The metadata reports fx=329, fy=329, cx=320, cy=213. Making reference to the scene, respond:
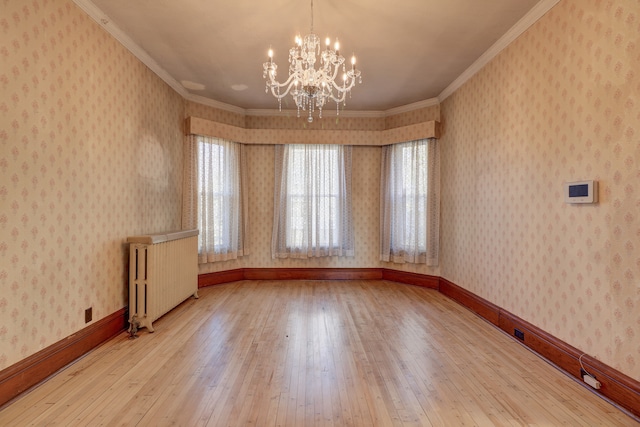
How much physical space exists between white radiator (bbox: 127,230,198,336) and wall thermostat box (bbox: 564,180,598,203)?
11.8 feet

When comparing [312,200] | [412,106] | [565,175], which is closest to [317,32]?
[565,175]

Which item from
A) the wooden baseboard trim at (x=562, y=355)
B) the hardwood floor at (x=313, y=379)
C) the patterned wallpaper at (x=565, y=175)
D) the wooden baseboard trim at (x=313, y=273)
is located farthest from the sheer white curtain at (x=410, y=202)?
the hardwood floor at (x=313, y=379)

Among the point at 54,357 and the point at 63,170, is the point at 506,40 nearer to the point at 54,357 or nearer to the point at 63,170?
the point at 63,170

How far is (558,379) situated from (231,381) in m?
2.31

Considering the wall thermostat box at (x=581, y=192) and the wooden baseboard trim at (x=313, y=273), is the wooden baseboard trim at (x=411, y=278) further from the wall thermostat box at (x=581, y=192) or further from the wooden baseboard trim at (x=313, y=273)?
the wall thermostat box at (x=581, y=192)

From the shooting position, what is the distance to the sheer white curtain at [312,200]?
558cm

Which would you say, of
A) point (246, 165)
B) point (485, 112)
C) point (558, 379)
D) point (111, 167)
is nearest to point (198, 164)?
point (246, 165)

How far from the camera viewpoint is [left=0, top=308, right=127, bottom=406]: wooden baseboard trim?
6.64 feet

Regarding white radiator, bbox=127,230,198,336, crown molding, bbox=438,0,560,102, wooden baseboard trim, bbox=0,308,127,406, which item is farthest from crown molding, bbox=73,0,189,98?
crown molding, bbox=438,0,560,102

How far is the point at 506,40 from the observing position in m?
3.20

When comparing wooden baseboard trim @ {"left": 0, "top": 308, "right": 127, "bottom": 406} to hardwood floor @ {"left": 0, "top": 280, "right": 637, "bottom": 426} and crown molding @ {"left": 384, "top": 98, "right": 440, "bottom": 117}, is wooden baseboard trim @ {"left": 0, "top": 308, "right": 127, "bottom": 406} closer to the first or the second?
hardwood floor @ {"left": 0, "top": 280, "right": 637, "bottom": 426}

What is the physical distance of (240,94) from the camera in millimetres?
4844

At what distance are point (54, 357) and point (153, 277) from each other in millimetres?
1011

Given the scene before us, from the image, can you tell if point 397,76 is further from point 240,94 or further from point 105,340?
point 105,340
